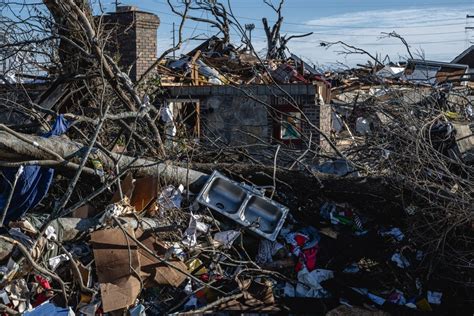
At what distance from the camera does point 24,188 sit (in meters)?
6.22

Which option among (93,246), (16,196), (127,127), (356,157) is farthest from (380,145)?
(16,196)

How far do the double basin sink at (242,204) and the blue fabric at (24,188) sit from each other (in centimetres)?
150

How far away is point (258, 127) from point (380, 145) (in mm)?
5311

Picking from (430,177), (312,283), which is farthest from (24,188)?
(430,177)

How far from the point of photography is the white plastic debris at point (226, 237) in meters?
6.54

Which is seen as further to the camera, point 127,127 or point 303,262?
point 127,127

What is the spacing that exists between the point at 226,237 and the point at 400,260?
1709mm

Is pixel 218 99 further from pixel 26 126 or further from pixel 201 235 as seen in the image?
pixel 201 235

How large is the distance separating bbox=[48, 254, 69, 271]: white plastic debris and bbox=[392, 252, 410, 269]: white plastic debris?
10.2 ft

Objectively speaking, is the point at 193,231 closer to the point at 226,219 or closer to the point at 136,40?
the point at 226,219

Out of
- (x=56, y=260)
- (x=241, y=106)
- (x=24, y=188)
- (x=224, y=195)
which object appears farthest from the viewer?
(x=241, y=106)

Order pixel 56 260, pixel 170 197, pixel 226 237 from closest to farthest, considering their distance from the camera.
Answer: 1. pixel 56 260
2. pixel 226 237
3. pixel 170 197

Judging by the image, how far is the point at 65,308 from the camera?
220 inches

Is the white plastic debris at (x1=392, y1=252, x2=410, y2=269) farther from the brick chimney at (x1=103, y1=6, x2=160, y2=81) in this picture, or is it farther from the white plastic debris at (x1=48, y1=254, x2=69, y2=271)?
the brick chimney at (x1=103, y1=6, x2=160, y2=81)
